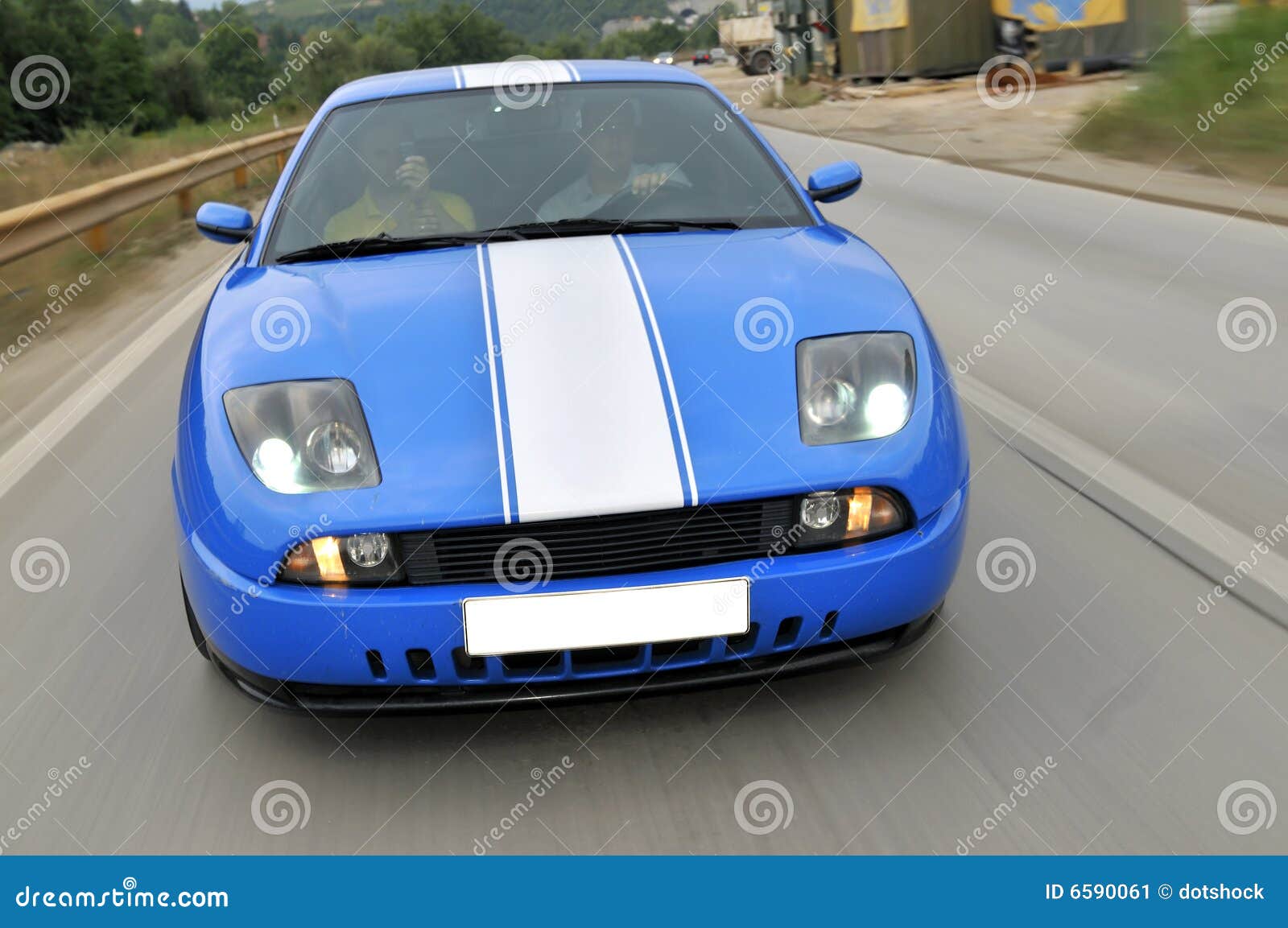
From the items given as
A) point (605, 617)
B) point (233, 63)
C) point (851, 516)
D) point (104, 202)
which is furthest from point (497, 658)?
point (233, 63)

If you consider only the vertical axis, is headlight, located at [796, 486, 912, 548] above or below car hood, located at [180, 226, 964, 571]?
below

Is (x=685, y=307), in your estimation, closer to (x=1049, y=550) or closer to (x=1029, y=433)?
(x=1049, y=550)

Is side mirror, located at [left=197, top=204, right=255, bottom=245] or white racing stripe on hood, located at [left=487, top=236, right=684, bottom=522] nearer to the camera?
white racing stripe on hood, located at [left=487, top=236, right=684, bottom=522]

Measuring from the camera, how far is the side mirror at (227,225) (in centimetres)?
417

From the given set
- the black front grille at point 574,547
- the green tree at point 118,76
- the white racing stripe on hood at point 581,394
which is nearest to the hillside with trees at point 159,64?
the green tree at point 118,76

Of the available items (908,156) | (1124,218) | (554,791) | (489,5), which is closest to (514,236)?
(554,791)

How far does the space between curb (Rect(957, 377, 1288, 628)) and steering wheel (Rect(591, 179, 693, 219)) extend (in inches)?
57.7

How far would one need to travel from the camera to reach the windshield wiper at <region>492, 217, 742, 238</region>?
3793 mm

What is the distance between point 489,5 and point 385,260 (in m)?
70.4

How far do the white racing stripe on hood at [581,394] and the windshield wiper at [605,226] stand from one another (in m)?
0.31

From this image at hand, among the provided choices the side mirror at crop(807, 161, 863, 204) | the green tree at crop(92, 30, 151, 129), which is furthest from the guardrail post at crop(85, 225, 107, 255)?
the green tree at crop(92, 30, 151, 129)

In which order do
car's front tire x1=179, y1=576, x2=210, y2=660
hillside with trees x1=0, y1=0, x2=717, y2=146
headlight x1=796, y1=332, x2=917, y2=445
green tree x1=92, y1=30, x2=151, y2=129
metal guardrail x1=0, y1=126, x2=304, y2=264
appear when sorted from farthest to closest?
green tree x1=92, y1=30, x2=151, y2=129
hillside with trees x1=0, y1=0, x2=717, y2=146
metal guardrail x1=0, y1=126, x2=304, y2=264
car's front tire x1=179, y1=576, x2=210, y2=660
headlight x1=796, y1=332, x2=917, y2=445

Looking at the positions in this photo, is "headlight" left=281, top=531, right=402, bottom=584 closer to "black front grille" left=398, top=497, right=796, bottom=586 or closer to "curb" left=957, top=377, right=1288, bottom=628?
"black front grille" left=398, top=497, right=796, bottom=586

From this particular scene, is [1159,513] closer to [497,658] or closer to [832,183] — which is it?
[832,183]
